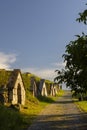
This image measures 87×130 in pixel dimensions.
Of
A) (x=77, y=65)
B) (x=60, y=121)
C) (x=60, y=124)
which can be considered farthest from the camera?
(x=60, y=121)

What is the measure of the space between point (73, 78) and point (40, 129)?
14.3 ft

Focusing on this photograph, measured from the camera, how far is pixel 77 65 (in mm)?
18859

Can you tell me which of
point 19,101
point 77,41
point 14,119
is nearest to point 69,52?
point 77,41

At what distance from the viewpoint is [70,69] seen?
797 inches

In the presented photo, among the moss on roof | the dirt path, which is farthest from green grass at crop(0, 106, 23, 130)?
the moss on roof

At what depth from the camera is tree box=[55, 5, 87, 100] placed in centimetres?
1728

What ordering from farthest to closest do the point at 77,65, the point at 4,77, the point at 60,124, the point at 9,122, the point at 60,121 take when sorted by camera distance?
the point at 4,77
the point at 60,121
the point at 60,124
the point at 9,122
the point at 77,65

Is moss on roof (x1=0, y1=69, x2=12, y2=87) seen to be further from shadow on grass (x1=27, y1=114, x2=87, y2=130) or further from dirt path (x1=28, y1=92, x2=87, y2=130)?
shadow on grass (x1=27, y1=114, x2=87, y2=130)

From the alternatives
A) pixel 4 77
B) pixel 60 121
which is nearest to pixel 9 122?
pixel 60 121

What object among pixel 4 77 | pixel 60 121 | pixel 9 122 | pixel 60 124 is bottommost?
pixel 60 124

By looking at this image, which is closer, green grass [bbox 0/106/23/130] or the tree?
the tree

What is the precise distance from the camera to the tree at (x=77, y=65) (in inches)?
680

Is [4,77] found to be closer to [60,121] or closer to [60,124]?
[60,121]

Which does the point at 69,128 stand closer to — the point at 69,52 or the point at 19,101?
the point at 69,52
